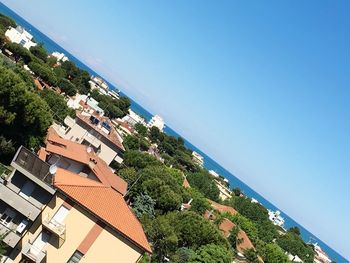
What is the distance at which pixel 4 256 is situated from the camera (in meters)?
34.4

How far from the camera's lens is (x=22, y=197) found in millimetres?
34656

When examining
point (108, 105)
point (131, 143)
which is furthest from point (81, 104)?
point (108, 105)

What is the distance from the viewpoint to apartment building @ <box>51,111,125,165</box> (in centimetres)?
7994

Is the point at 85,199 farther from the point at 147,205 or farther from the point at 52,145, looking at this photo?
the point at 147,205

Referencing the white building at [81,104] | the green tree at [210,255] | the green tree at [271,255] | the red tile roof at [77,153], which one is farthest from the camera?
the white building at [81,104]

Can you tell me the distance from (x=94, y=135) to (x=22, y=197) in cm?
4599

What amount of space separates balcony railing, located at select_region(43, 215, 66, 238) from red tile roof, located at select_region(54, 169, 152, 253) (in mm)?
2097

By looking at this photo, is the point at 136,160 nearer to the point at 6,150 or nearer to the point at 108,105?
the point at 6,150

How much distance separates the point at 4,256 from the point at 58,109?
62.5 metres

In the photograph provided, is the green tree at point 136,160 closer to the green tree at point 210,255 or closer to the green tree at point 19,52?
the green tree at point 210,255

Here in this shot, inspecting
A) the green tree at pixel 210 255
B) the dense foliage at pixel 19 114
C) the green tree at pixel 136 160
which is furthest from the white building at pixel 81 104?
the green tree at pixel 210 255

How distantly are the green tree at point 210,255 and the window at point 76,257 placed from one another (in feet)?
64.3

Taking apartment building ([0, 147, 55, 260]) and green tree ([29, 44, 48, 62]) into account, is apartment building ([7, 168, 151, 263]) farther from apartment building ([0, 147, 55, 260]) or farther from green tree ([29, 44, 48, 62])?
green tree ([29, 44, 48, 62])

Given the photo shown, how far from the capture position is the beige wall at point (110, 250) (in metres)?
34.2
